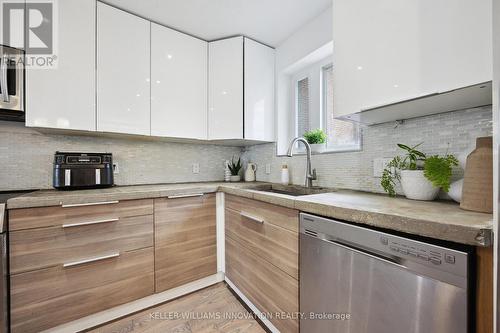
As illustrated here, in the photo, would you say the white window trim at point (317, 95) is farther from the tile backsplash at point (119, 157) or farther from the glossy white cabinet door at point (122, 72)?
the glossy white cabinet door at point (122, 72)

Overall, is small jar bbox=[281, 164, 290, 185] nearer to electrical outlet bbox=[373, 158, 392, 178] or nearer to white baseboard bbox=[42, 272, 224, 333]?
electrical outlet bbox=[373, 158, 392, 178]

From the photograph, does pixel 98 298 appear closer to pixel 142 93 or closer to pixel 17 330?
pixel 17 330

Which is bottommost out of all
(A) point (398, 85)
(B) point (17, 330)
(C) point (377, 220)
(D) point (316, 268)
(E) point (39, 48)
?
(B) point (17, 330)

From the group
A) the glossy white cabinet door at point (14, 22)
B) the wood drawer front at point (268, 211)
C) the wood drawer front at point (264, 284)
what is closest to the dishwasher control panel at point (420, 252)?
the wood drawer front at point (268, 211)

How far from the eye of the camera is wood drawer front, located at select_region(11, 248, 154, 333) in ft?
3.92

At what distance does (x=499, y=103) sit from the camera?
20.5 inches

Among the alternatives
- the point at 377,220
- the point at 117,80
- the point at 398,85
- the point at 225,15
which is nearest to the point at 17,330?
the point at 117,80

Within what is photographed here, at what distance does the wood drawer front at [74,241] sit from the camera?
3.89 feet

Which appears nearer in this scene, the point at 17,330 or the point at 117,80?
the point at 17,330

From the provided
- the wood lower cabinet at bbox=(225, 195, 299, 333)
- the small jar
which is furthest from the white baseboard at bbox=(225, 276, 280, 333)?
the small jar

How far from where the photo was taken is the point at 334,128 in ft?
5.95

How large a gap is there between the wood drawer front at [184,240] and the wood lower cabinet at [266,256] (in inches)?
7.7

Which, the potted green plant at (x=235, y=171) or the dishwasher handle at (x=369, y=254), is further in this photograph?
the potted green plant at (x=235, y=171)

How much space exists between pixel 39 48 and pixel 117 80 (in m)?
0.45
